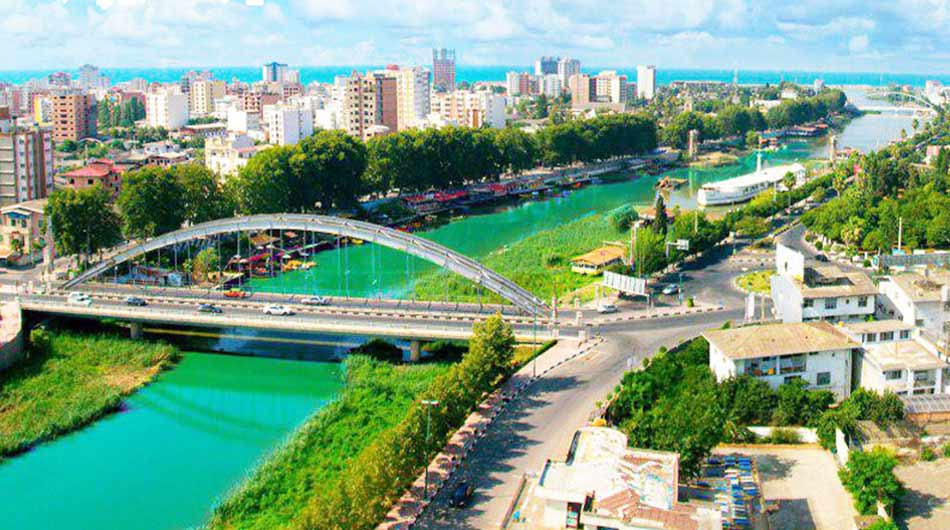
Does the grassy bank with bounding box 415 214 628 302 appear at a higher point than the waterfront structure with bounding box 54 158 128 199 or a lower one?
lower

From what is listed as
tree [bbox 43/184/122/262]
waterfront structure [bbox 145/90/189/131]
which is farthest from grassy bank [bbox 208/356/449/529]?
waterfront structure [bbox 145/90/189/131]

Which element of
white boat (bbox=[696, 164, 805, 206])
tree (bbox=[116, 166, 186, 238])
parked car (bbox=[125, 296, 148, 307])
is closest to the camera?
parked car (bbox=[125, 296, 148, 307])

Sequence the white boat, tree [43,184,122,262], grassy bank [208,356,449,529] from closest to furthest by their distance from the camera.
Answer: grassy bank [208,356,449,529] → tree [43,184,122,262] → the white boat

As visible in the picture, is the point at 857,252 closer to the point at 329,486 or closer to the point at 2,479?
the point at 329,486

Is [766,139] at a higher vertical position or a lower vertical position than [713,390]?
higher

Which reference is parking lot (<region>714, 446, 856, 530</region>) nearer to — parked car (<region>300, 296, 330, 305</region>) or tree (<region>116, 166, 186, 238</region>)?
parked car (<region>300, 296, 330, 305</region>)

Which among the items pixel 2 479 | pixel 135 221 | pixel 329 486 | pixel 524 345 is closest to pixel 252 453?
pixel 329 486
